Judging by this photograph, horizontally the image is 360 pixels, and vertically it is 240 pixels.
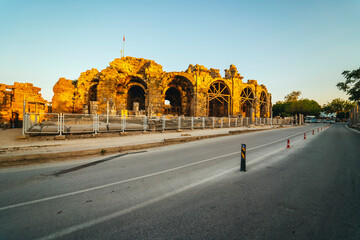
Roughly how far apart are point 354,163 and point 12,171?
11.4 metres

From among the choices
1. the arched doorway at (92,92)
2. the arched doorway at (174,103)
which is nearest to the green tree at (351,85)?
the arched doorway at (174,103)

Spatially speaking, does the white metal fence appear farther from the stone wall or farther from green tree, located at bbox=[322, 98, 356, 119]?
green tree, located at bbox=[322, 98, 356, 119]

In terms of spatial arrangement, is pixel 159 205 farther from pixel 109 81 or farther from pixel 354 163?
pixel 109 81

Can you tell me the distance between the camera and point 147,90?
24172 millimetres

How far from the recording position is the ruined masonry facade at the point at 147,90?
23.5 m

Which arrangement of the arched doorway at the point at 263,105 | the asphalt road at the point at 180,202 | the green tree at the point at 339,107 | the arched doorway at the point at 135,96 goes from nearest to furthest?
the asphalt road at the point at 180,202 → the arched doorway at the point at 135,96 → the arched doorway at the point at 263,105 → the green tree at the point at 339,107

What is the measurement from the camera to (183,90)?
99.3 feet

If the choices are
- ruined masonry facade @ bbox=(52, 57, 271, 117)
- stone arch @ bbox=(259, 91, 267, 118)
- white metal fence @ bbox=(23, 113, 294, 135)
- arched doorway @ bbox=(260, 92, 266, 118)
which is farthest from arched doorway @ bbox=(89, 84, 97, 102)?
stone arch @ bbox=(259, 91, 267, 118)

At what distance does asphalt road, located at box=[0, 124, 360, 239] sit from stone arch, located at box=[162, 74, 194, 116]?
22392 mm

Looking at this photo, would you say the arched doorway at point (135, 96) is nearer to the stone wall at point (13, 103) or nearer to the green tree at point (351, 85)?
the stone wall at point (13, 103)

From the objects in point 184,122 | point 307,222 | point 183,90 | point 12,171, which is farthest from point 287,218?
point 183,90

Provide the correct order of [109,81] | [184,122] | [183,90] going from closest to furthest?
[184,122] → [109,81] → [183,90]

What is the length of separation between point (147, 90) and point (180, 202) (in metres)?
22.9

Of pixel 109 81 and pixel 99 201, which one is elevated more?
pixel 109 81
